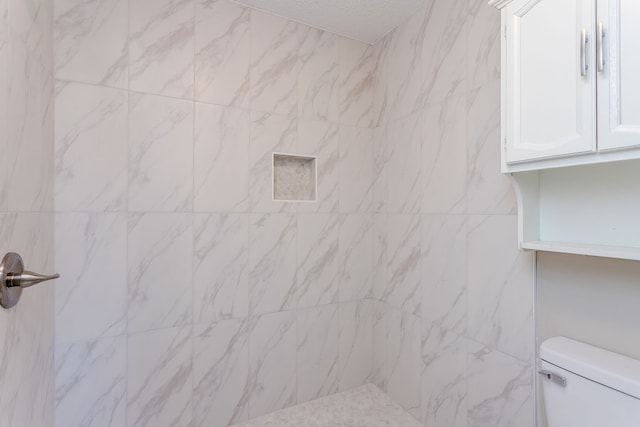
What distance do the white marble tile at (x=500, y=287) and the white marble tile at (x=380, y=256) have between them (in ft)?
2.10

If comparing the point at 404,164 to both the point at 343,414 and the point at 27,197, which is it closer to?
the point at 343,414

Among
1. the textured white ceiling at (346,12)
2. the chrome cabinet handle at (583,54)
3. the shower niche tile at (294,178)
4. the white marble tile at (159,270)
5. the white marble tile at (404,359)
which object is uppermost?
the textured white ceiling at (346,12)

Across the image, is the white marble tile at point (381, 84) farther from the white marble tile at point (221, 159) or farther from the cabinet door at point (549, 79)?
the cabinet door at point (549, 79)

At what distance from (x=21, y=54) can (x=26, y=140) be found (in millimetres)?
266

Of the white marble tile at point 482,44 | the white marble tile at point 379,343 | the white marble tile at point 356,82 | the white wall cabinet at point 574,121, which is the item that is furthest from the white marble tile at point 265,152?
the white wall cabinet at point 574,121

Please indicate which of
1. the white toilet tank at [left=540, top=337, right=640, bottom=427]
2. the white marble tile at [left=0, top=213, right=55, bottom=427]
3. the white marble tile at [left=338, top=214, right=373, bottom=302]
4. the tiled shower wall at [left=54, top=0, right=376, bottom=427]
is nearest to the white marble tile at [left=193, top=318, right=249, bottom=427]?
the tiled shower wall at [left=54, top=0, right=376, bottom=427]

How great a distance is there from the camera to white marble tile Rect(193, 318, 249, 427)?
1666mm

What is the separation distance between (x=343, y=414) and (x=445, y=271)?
3.58ft

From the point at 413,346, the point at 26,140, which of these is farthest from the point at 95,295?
the point at 413,346

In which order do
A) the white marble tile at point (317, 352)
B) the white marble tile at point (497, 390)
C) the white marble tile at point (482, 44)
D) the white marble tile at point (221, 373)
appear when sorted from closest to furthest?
the white marble tile at point (497, 390) → the white marble tile at point (482, 44) → the white marble tile at point (221, 373) → the white marble tile at point (317, 352)

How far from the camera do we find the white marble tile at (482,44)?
1.38 m

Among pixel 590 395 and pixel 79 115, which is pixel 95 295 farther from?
pixel 590 395

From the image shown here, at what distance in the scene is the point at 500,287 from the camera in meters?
1.37

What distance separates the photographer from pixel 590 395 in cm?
95
